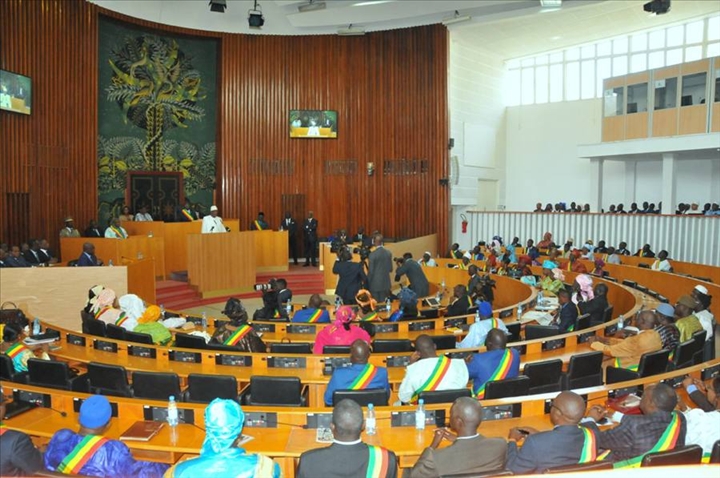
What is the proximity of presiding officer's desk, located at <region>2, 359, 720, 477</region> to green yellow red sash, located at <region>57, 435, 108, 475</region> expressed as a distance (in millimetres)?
703

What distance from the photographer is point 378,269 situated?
11.1 meters

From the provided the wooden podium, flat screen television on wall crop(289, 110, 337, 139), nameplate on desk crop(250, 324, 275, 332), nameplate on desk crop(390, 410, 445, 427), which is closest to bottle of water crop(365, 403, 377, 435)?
nameplate on desk crop(390, 410, 445, 427)

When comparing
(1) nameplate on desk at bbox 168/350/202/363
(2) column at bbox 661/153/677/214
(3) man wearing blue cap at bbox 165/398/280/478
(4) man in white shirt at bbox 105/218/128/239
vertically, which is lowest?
(1) nameplate on desk at bbox 168/350/202/363

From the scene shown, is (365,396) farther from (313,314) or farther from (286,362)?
(313,314)

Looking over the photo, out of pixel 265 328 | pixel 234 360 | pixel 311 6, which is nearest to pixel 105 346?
pixel 234 360

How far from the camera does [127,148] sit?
1781 centimetres

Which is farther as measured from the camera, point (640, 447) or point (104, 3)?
point (104, 3)

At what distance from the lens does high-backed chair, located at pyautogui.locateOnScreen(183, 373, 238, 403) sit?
4918mm

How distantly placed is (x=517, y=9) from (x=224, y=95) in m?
9.06

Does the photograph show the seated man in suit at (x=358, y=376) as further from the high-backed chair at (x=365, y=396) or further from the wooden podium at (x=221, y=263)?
the wooden podium at (x=221, y=263)

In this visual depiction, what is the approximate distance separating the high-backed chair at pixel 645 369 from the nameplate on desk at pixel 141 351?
449 centimetres

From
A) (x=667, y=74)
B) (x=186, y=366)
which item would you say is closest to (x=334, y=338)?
(x=186, y=366)

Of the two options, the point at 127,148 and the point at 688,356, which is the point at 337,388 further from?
the point at 127,148

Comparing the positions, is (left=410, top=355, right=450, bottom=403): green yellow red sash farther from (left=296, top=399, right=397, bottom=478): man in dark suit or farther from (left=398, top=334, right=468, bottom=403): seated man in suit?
(left=296, top=399, right=397, bottom=478): man in dark suit
